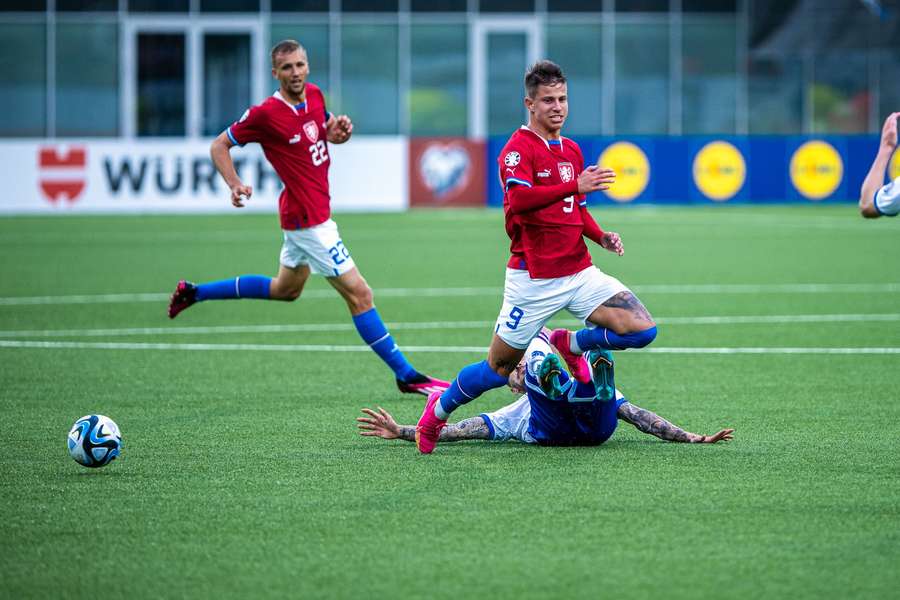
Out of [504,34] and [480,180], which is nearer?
[480,180]

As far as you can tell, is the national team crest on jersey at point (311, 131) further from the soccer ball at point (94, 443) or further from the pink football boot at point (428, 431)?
the soccer ball at point (94, 443)

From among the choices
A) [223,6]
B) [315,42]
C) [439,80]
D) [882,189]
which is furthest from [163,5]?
[882,189]

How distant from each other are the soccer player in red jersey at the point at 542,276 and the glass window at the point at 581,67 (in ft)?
97.0

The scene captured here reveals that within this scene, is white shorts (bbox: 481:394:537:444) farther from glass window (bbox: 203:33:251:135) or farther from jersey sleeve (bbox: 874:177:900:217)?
glass window (bbox: 203:33:251:135)

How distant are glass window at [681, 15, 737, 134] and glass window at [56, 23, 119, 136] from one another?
1415 centimetres

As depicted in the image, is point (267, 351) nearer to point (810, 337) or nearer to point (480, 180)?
point (810, 337)

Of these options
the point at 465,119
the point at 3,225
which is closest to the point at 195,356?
the point at 3,225

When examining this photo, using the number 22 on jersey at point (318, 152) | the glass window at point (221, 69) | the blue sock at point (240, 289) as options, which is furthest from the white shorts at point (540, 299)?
the glass window at point (221, 69)

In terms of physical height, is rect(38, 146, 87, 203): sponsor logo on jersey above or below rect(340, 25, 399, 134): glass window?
below

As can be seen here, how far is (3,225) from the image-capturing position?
26250mm

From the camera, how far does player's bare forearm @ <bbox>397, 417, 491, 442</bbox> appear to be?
7.64 m

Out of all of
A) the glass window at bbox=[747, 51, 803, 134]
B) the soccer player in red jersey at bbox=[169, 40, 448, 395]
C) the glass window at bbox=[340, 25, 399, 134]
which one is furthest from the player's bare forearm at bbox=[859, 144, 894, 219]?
the glass window at bbox=[747, 51, 803, 134]

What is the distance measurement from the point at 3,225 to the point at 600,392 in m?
20.9

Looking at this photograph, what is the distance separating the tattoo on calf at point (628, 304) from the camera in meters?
7.50
